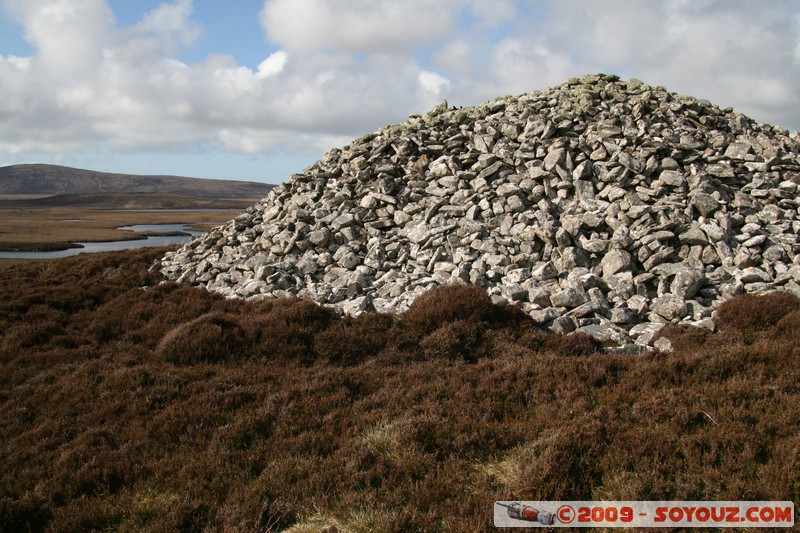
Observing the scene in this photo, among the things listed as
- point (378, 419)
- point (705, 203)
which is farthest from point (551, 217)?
point (378, 419)

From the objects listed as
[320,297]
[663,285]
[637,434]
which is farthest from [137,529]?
[663,285]

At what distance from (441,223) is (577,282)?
552 cm

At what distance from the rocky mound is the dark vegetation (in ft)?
6.75

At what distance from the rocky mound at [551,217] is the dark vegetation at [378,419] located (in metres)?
2.06

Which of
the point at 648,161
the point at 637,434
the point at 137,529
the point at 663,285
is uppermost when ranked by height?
the point at 648,161

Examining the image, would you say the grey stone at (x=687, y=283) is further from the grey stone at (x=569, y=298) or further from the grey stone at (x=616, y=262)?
the grey stone at (x=569, y=298)

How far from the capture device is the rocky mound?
15227 mm

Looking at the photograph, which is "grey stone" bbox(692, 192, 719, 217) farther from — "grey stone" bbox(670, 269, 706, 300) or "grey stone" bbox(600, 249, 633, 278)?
"grey stone" bbox(600, 249, 633, 278)

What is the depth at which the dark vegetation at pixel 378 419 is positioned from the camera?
20.9 feet

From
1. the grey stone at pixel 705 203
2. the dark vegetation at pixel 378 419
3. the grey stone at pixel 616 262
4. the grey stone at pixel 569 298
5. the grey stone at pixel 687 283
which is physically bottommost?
the dark vegetation at pixel 378 419

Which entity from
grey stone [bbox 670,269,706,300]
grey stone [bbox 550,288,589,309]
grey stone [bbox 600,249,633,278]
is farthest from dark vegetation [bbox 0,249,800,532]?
grey stone [bbox 600,249,633,278]

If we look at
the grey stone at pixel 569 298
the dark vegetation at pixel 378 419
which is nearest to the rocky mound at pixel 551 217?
the grey stone at pixel 569 298

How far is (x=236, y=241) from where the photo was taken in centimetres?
2222

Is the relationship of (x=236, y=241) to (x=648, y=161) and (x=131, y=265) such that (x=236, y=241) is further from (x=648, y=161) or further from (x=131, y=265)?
(x=648, y=161)
